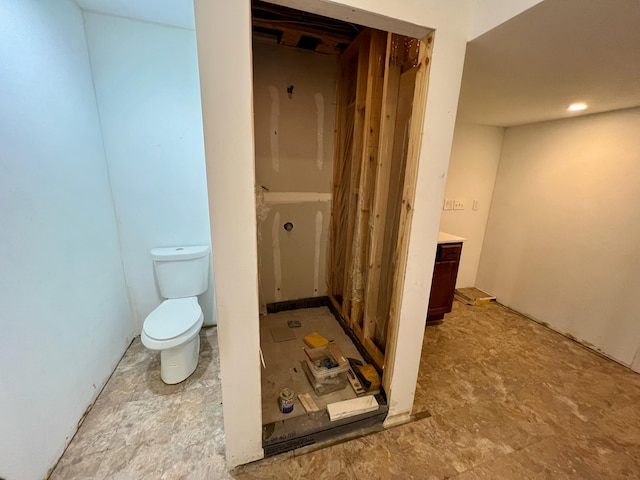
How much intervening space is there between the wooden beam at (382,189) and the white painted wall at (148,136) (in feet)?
4.47

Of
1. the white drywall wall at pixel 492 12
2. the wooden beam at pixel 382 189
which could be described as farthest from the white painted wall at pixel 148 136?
the white drywall wall at pixel 492 12

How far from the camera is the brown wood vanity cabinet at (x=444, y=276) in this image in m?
2.31

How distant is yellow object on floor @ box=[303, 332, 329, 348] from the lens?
1933mm

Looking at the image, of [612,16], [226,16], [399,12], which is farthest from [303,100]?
[612,16]

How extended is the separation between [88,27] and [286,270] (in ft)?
7.23

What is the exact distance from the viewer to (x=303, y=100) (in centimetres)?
216

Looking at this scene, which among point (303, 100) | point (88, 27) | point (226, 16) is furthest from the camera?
point (303, 100)

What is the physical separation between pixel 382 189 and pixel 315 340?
4.14ft

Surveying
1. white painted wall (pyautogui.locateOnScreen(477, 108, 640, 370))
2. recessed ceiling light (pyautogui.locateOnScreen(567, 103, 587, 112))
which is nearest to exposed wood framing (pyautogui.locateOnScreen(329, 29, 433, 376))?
recessed ceiling light (pyautogui.locateOnScreen(567, 103, 587, 112))

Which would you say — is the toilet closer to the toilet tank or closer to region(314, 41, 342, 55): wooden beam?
the toilet tank

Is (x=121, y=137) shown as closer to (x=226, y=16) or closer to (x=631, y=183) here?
(x=226, y=16)

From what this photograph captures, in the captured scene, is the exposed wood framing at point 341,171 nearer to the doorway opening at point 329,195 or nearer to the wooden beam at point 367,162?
the doorway opening at point 329,195

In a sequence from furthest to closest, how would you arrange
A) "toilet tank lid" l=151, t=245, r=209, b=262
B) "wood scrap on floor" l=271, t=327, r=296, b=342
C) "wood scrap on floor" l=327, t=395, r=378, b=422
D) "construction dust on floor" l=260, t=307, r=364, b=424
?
"wood scrap on floor" l=271, t=327, r=296, b=342 → "toilet tank lid" l=151, t=245, r=209, b=262 → "construction dust on floor" l=260, t=307, r=364, b=424 → "wood scrap on floor" l=327, t=395, r=378, b=422

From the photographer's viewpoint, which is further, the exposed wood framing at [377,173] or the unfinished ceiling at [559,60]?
the exposed wood framing at [377,173]
